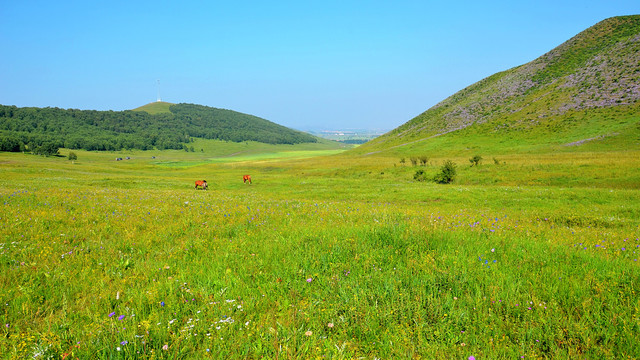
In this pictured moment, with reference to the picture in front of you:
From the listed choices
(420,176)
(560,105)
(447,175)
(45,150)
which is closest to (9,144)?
(45,150)

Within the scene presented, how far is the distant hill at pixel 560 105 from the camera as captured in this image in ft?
240

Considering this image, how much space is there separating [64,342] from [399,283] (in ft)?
14.1

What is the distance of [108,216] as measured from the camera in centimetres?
939

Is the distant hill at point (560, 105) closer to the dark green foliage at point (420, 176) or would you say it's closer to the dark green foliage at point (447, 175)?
the dark green foliage at point (420, 176)

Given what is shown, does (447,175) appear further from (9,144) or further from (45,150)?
(9,144)

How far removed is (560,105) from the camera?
303ft

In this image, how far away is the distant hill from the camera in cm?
7319

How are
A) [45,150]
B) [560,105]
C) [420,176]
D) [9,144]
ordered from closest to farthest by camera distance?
[420,176] → [560,105] → [9,144] → [45,150]

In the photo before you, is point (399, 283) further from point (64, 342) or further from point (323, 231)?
point (64, 342)

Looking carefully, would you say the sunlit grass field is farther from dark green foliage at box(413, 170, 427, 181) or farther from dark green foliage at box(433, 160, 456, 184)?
dark green foliage at box(413, 170, 427, 181)

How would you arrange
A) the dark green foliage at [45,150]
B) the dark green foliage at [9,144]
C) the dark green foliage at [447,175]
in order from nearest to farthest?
1. the dark green foliage at [447,175]
2. the dark green foliage at [9,144]
3. the dark green foliage at [45,150]

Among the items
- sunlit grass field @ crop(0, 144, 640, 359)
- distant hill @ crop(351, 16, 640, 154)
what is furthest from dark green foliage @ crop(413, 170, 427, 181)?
distant hill @ crop(351, 16, 640, 154)

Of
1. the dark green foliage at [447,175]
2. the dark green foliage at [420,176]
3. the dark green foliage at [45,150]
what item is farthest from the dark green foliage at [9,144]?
the dark green foliage at [447,175]

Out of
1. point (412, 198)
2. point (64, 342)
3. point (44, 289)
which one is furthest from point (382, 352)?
point (412, 198)
